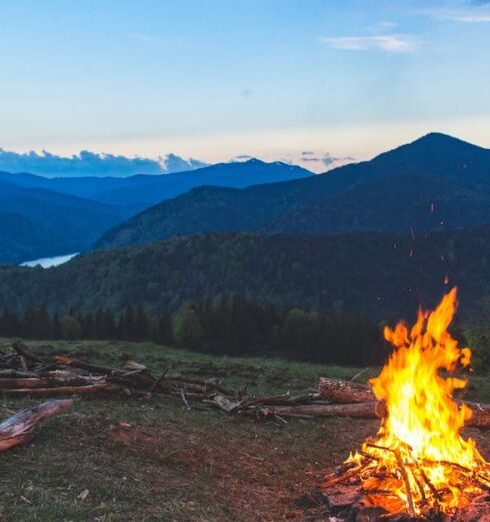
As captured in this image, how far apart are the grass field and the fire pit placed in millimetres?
1129

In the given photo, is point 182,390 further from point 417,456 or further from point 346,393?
point 417,456

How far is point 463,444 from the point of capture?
11859mm

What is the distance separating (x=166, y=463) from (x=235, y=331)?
5708 cm

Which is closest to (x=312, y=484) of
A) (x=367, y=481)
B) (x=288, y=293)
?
(x=367, y=481)

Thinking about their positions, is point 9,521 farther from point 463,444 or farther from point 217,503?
point 463,444

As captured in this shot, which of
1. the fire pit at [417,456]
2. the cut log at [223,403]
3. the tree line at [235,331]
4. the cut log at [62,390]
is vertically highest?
the fire pit at [417,456]

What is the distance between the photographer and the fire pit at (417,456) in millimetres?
9867

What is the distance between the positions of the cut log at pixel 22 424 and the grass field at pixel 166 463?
0.20m

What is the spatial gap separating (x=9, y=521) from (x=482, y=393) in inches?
920

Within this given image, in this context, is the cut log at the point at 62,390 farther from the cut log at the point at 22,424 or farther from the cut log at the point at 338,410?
the cut log at the point at 338,410

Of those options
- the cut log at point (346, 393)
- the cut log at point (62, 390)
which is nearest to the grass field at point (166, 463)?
the cut log at point (62, 390)

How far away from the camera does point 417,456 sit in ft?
37.9

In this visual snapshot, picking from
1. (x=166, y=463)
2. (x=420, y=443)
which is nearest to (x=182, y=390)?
(x=166, y=463)

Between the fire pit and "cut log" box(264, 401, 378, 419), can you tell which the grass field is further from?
the fire pit
